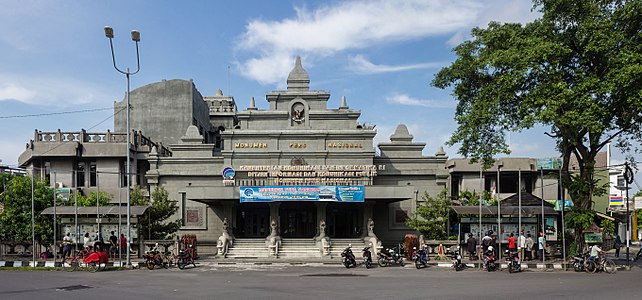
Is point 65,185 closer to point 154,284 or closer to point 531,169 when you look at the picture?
point 154,284

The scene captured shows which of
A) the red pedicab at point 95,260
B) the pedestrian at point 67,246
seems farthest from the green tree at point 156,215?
the red pedicab at point 95,260

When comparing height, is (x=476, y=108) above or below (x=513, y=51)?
below

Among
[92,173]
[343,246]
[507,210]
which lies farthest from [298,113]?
[507,210]

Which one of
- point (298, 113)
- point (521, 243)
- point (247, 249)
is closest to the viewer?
point (521, 243)

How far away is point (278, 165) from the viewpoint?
42.5 metres

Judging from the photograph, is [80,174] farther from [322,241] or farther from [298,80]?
[322,241]

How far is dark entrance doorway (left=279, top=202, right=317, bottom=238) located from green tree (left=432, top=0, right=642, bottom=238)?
16171 mm

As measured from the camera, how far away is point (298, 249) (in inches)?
1474

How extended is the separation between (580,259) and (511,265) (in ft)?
10.7

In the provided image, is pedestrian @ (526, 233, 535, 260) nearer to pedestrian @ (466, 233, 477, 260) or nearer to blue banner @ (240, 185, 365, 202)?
pedestrian @ (466, 233, 477, 260)

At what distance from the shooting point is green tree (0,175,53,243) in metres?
36.0

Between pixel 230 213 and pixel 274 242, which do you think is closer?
pixel 274 242

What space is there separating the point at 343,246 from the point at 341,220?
5337mm

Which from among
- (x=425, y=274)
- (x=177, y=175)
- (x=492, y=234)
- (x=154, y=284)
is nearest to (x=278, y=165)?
(x=177, y=175)
